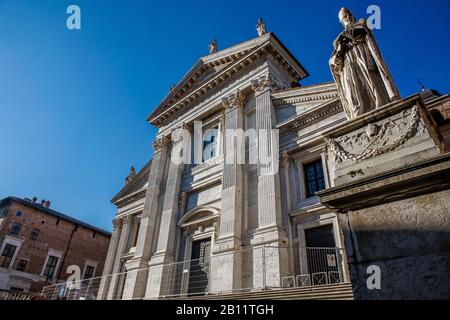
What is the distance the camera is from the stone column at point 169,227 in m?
13.8

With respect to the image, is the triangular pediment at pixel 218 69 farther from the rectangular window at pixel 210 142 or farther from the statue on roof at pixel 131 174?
the statue on roof at pixel 131 174

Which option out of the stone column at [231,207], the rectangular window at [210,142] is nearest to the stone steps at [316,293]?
the stone column at [231,207]

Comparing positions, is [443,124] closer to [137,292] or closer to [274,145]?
[274,145]

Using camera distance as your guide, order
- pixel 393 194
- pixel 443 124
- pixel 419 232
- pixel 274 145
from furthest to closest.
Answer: pixel 274 145
pixel 443 124
pixel 393 194
pixel 419 232

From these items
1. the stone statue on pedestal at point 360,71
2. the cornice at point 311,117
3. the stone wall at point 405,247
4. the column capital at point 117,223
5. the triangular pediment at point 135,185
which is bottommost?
the stone wall at point 405,247

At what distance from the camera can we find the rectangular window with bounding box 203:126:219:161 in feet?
55.5

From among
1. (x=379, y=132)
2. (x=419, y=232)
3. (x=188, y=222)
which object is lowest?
(x=419, y=232)

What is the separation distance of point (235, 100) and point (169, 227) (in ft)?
24.7

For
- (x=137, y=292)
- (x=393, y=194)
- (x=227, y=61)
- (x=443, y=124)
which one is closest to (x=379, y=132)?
(x=393, y=194)

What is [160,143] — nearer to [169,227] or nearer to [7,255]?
[169,227]

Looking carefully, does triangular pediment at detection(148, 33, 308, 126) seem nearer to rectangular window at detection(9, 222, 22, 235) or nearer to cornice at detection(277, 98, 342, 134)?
cornice at detection(277, 98, 342, 134)

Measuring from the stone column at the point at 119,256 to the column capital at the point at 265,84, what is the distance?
12.3 meters

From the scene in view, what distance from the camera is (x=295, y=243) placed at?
36.0 feet

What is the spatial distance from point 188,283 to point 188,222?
2986mm
